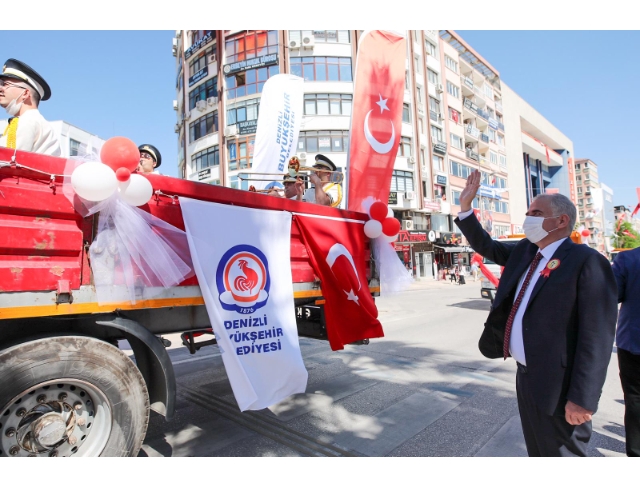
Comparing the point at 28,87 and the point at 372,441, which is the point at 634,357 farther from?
the point at 28,87

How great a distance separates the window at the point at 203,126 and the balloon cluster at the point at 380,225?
28.9 metres

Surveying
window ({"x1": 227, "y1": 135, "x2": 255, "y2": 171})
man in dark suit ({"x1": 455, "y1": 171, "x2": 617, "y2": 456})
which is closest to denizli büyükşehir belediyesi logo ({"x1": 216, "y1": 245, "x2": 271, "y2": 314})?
man in dark suit ({"x1": 455, "y1": 171, "x2": 617, "y2": 456})

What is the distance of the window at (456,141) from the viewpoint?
1563 inches

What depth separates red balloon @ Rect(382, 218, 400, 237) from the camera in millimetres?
4367

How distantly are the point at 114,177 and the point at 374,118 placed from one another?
13.7ft

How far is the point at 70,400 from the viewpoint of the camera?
227cm

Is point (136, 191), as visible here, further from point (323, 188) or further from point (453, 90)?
point (453, 90)

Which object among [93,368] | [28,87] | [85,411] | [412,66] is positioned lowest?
[85,411]

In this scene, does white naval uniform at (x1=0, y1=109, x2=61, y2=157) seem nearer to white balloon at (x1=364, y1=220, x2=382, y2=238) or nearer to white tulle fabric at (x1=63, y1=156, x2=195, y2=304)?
white tulle fabric at (x1=63, y1=156, x2=195, y2=304)

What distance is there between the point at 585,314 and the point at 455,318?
8.60 metres

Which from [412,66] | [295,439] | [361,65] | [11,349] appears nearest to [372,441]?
[295,439]

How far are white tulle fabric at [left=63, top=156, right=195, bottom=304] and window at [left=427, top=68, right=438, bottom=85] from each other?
3958 centimetres

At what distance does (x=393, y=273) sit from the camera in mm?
4492

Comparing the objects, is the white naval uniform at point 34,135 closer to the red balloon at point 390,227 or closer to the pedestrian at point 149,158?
the pedestrian at point 149,158
